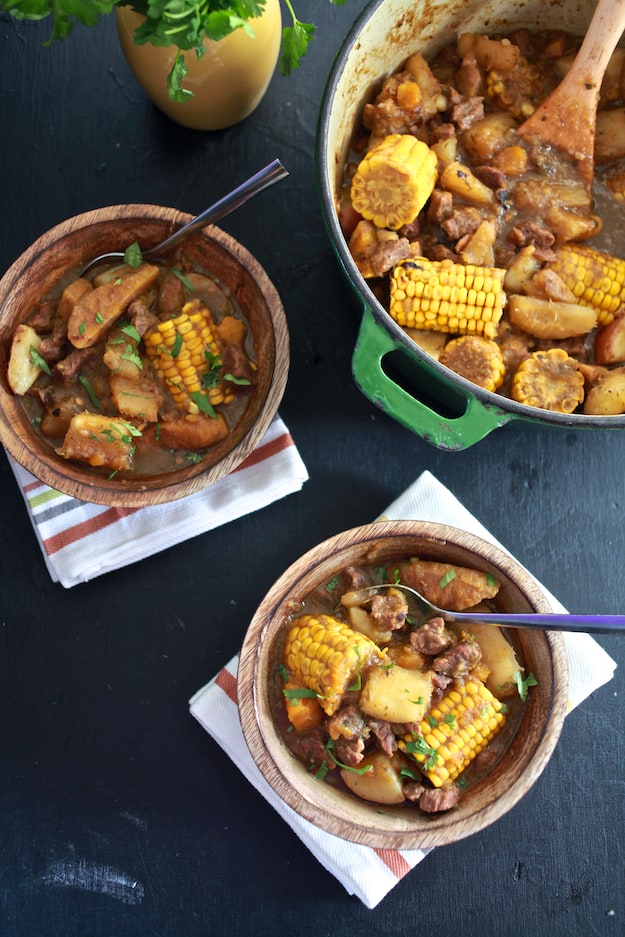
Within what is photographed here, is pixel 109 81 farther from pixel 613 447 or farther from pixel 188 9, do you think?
pixel 613 447

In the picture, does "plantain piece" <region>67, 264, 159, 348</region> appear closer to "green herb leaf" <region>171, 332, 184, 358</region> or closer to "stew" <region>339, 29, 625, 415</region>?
"green herb leaf" <region>171, 332, 184, 358</region>

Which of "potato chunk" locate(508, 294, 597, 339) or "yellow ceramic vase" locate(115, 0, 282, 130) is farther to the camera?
"potato chunk" locate(508, 294, 597, 339)

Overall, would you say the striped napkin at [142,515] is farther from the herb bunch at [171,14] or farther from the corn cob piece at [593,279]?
the herb bunch at [171,14]

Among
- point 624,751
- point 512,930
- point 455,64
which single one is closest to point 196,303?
point 455,64

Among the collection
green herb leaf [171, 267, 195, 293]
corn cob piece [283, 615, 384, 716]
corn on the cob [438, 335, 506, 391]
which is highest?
green herb leaf [171, 267, 195, 293]

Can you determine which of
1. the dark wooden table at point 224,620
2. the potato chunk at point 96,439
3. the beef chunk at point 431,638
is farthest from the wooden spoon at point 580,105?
the potato chunk at point 96,439

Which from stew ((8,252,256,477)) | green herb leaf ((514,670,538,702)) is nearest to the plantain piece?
stew ((8,252,256,477))
